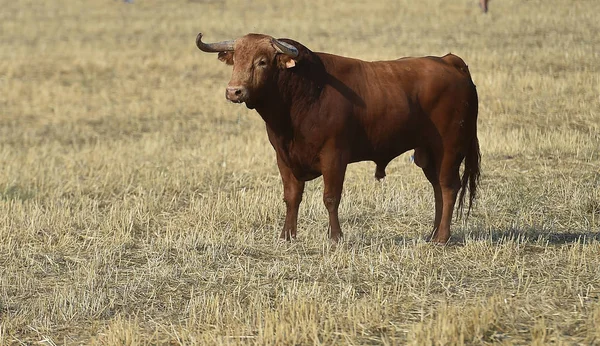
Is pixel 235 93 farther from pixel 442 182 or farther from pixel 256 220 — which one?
pixel 256 220

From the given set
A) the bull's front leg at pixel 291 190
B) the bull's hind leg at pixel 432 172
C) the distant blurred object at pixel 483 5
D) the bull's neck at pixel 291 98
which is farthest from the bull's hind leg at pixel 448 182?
the distant blurred object at pixel 483 5

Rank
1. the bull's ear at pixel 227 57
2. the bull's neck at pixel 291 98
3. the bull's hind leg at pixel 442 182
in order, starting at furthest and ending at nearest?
the bull's hind leg at pixel 442 182, the bull's ear at pixel 227 57, the bull's neck at pixel 291 98

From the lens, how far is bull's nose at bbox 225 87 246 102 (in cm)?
781

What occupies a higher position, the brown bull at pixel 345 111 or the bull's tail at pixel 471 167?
the brown bull at pixel 345 111

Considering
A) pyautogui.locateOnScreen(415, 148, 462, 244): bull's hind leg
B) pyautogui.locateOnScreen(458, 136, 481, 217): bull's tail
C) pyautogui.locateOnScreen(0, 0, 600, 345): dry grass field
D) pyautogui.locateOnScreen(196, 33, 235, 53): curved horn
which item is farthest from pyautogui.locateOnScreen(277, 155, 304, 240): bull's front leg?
pyautogui.locateOnScreen(458, 136, 481, 217): bull's tail

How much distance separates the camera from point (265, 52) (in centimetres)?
811

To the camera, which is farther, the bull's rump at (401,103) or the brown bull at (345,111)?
the bull's rump at (401,103)

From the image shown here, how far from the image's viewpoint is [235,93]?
308 inches

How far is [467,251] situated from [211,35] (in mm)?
19426

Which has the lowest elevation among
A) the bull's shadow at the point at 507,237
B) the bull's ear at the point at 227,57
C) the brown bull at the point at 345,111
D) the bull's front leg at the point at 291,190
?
the bull's shadow at the point at 507,237

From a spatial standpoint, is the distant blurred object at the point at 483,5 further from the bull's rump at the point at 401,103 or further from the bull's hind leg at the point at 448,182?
the bull's hind leg at the point at 448,182

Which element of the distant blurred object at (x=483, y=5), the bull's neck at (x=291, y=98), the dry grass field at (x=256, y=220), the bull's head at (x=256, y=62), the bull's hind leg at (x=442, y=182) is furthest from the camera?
the distant blurred object at (x=483, y=5)

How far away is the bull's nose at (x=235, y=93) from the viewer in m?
7.81

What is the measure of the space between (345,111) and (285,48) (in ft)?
2.64
